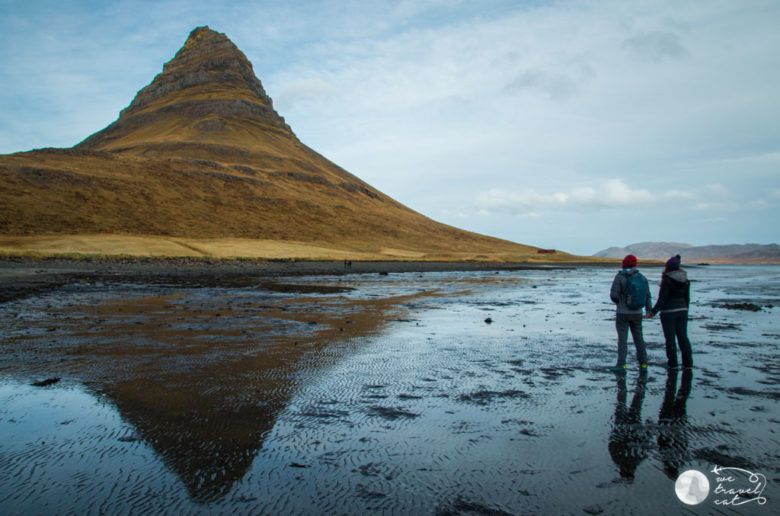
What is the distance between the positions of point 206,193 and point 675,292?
102878mm

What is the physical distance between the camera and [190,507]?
12.7 feet

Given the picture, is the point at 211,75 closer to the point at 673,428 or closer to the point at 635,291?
the point at 635,291

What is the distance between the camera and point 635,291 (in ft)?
29.6

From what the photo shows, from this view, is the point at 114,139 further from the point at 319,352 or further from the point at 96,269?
the point at 319,352

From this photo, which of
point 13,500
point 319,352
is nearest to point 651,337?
Answer: point 319,352

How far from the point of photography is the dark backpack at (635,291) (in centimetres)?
897

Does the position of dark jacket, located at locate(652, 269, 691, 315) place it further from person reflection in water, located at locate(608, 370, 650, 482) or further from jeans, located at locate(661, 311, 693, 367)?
person reflection in water, located at locate(608, 370, 650, 482)

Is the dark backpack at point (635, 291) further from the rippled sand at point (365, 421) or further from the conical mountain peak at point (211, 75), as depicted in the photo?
the conical mountain peak at point (211, 75)

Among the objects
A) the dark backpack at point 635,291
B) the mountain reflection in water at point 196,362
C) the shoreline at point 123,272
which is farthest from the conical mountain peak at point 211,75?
the dark backpack at point 635,291

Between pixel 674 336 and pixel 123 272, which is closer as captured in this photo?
pixel 674 336

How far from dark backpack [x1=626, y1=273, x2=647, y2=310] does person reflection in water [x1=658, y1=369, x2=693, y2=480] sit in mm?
Result: 1642

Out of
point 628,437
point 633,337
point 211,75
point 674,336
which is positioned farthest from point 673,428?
point 211,75

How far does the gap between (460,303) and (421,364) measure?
1216 cm

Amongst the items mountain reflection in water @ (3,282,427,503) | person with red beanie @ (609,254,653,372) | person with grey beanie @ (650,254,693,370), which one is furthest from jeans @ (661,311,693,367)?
mountain reflection in water @ (3,282,427,503)
